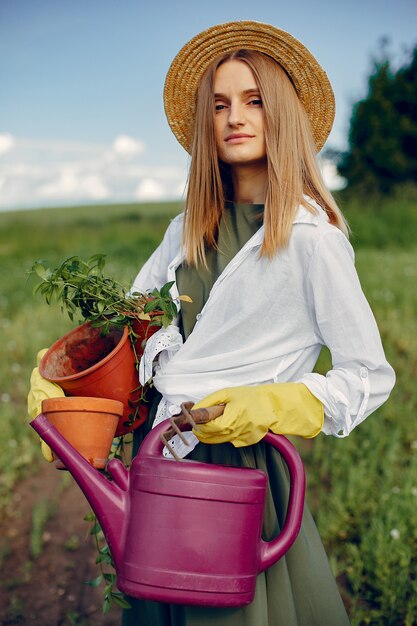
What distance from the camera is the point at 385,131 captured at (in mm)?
18875

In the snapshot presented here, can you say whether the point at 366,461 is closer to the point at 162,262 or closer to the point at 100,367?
the point at 162,262

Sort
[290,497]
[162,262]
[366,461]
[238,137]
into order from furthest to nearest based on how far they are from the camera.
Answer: [366,461]
[162,262]
[238,137]
[290,497]

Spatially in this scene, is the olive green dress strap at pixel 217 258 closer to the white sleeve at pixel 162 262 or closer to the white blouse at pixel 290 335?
the white blouse at pixel 290 335

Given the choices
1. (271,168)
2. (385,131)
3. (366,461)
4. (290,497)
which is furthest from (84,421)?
(385,131)

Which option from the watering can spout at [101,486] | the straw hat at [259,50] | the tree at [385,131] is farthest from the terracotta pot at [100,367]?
the tree at [385,131]

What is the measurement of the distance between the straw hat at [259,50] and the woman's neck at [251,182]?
0.23m

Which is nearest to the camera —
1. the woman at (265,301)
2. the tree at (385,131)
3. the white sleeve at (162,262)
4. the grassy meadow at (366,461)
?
the woman at (265,301)

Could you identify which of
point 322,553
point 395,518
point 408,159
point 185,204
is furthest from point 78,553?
point 408,159

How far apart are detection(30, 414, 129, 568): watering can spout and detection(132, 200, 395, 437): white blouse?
20 cm

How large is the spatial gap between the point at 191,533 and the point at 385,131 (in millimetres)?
19145

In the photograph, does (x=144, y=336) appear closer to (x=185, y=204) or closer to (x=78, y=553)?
(x=185, y=204)

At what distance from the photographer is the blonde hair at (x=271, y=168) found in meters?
1.50

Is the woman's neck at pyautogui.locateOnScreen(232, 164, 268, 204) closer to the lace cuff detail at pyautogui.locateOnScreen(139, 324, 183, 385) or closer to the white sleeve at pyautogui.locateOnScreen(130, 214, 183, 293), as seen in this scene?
the white sleeve at pyautogui.locateOnScreen(130, 214, 183, 293)

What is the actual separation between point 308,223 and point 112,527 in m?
0.74
